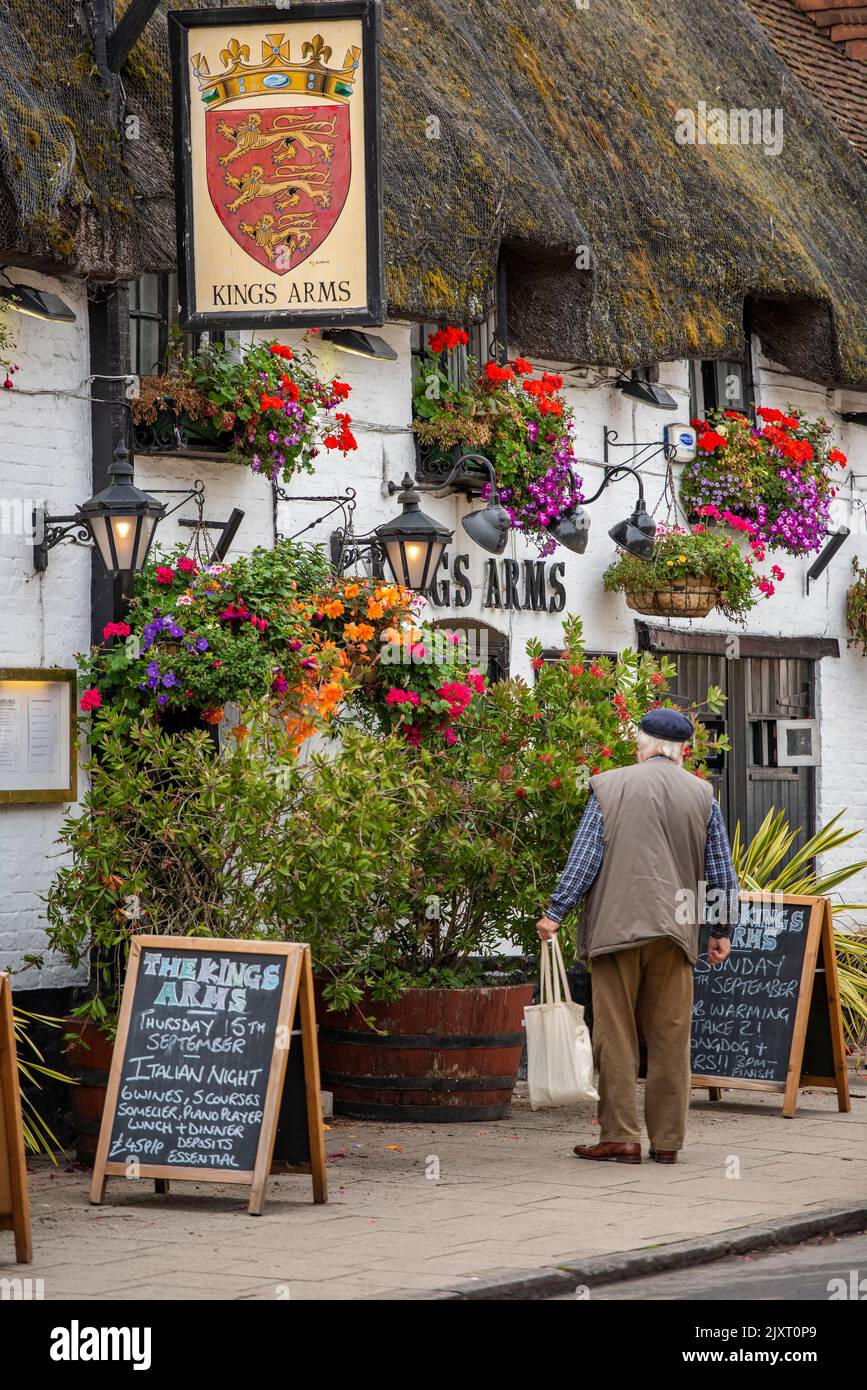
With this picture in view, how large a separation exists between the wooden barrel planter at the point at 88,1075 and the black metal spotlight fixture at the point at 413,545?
9.31ft

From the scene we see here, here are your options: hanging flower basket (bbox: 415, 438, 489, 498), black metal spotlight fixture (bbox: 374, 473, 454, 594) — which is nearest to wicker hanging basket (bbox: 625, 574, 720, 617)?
hanging flower basket (bbox: 415, 438, 489, 498)

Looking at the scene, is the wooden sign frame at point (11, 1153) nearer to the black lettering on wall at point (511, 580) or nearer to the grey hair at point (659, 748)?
the grey hair at point (659, 748)

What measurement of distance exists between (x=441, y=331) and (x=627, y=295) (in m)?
1.57

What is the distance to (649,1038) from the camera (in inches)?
324

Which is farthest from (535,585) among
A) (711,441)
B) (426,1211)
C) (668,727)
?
(426,1211)

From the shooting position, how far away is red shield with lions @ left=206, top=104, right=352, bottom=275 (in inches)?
344

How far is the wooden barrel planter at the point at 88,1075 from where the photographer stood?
799 centimetres

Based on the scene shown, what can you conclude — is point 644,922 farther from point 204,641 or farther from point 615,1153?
point 204,641

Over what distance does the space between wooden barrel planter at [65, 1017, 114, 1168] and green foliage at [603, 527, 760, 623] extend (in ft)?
16.9

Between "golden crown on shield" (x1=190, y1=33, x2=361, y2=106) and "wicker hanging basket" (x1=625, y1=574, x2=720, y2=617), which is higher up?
"golden crown on shield" (x1=190, y1=33, x2=361, y2=106)

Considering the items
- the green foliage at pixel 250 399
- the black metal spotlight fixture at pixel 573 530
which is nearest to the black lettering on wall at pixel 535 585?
the black metal spotlight fixture at pixel 573 530

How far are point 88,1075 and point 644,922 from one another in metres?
2.28

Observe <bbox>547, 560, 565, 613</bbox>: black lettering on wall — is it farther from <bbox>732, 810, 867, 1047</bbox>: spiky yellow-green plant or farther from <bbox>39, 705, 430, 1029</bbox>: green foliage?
<bbox>39, 705, 430, 1029</bbox>: green foliage

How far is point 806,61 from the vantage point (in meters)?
16.7
